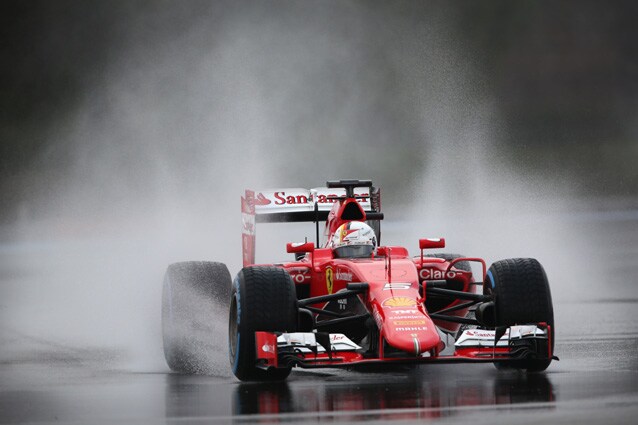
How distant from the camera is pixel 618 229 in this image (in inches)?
1373

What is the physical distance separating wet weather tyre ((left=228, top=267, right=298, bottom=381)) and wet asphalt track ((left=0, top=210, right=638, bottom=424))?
0.19 meters

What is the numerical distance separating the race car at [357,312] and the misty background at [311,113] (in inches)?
622

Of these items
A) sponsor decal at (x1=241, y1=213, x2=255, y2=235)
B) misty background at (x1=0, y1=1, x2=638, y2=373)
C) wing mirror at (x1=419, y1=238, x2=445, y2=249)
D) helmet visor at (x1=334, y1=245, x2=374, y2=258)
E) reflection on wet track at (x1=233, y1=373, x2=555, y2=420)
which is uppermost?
misty background at (x1=0, y1=1, x2=638, y2=373)

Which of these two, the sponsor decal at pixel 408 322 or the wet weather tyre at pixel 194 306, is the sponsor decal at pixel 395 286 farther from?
the wet weather tyre at pixel 194 306

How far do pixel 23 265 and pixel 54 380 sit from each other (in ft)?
63.0

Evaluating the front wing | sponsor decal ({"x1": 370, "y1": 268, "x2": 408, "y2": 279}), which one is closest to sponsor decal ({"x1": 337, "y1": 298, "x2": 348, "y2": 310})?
sponsor decal ({"x1": 370, "y1": 268, "x2": 408, "y2": 279})

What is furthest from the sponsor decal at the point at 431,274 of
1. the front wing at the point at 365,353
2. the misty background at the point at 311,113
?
the misty background at the point at 311,113

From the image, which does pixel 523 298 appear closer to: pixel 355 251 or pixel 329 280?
pixel 329 280

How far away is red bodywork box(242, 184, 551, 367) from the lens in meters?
12.1

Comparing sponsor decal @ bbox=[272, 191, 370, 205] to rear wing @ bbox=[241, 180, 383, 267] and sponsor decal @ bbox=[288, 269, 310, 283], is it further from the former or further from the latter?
sponsor decal @ bbox=[288, 269, 310, 283]

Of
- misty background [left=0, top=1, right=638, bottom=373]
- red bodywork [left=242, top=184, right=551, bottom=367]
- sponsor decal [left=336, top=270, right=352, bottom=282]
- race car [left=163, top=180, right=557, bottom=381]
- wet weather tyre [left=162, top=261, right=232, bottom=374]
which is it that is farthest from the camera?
misty background [left=0, top=1, right=638, bottom=373]

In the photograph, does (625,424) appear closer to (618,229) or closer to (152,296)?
(152,296)

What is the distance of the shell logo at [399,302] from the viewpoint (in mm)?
12633

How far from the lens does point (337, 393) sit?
1160 centimetres
